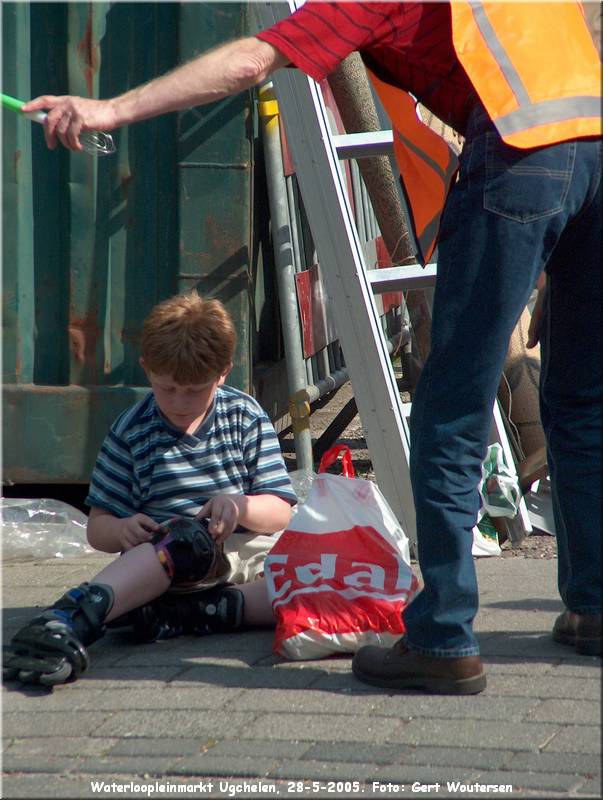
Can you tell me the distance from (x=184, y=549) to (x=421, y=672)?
0.67 m

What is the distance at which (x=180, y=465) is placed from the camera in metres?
3.11

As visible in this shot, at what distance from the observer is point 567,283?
252cm

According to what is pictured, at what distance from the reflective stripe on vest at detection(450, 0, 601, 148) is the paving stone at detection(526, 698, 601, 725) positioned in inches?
42.1

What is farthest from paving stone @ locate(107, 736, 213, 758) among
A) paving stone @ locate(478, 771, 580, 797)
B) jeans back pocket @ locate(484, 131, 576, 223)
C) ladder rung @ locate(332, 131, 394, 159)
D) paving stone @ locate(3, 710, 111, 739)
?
ladder rung @ locate(332, 131, 394, 159)

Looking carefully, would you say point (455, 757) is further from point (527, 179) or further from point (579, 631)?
point (527, 179)

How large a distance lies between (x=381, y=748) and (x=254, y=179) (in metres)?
2.64

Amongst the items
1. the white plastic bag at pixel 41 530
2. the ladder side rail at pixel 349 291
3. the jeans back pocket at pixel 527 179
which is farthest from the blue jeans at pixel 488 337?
the white plastic bag at pixel 41 530

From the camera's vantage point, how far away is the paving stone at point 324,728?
2.31m

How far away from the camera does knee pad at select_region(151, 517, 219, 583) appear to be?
2885 mm

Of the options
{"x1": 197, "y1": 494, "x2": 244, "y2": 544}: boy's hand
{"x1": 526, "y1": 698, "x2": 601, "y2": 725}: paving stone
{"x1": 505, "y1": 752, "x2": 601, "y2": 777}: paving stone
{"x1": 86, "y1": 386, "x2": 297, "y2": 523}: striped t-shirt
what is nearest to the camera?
{"x1": 505, "y1": 752, "x2": 601, "y2": 777}: paving stone

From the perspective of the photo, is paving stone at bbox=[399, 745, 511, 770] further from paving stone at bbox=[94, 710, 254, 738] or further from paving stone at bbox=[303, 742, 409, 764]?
paving stone at bbox=[94, 710, 254, 738]

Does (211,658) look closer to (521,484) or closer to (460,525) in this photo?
(460,525)

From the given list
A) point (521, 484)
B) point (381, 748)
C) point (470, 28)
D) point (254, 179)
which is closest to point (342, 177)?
point (254, 179)

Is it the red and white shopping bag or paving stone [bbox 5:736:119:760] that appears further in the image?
the red and white shopping bag
